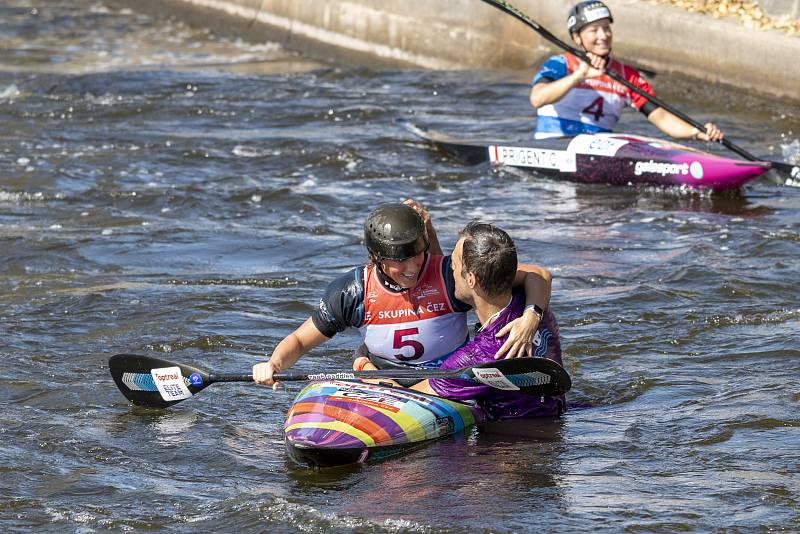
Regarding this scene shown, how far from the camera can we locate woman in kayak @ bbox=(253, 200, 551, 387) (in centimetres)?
570

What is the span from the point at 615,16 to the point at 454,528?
458 inches

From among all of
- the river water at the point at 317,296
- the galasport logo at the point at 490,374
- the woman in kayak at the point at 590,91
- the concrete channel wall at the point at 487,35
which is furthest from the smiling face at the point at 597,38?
the galasport logo at the point at 490,374

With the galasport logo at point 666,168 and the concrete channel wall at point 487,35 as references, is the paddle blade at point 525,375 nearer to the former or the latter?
the galasport logo at point 666,168

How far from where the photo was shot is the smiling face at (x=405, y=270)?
5.64m

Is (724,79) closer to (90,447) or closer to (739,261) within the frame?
(739,261)

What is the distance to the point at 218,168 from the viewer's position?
12.5 metres

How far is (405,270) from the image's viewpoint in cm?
567

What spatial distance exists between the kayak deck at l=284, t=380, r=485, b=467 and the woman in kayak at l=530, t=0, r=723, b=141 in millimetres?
5021

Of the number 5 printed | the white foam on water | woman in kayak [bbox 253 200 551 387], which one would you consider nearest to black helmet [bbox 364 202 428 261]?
woman in kayak [bbox 253 200 551 387]

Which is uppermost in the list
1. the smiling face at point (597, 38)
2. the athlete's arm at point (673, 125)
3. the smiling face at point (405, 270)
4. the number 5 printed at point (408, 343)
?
the smiling face at point (597, 38)

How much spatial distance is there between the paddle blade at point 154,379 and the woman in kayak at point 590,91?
16.3ft

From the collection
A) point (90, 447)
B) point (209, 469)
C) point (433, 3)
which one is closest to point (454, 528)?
point (209, 469)

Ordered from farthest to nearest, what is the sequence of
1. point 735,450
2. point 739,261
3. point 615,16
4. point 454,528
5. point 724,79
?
point 615,16, point 724,79, point 739,261, point 735,450, point 454,528

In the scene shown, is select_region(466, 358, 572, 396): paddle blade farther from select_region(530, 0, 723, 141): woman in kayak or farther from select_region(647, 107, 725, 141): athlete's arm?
select_region(647, 107, 725, 141): athlete's arm
